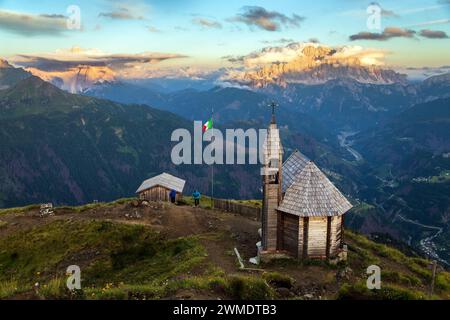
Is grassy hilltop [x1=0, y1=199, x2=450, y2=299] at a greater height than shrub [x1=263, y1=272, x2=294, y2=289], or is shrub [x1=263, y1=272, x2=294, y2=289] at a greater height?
shrub [x1=263, y1=272, x2=294, y2=289]

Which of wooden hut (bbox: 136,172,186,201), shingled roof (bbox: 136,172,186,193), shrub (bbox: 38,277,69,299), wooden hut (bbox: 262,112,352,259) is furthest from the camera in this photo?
shingled roof (bbox: 136,172,186,193)

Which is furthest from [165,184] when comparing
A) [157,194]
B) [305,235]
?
[305,235]

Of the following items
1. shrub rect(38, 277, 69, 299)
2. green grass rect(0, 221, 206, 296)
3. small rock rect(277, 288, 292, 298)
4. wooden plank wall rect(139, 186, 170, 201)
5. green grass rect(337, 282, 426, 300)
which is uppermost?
shrub rect(38, 277, 69, 299)

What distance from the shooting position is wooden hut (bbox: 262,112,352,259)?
32.6 m

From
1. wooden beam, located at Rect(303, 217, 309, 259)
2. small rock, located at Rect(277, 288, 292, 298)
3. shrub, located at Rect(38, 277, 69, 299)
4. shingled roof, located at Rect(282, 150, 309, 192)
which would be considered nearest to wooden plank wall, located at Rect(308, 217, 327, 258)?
wooden beam, located at Rect(303, 217, 309, 259)

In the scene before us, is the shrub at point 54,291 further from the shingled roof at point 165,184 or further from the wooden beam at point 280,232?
the shingled roof at point 165,184

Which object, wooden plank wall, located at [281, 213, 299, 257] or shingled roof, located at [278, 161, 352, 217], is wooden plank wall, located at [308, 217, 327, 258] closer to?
A: shingled roof, located at [278, 161, 352, 217]

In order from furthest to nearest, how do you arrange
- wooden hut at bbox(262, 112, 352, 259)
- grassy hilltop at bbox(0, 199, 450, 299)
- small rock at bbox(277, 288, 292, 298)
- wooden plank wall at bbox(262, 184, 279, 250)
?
wooden plank wall at bbox(262, 184, 279, 250) → wooden hut at bbox(262, 112, 352, 259) → small rock at bbox(277, 288, 292, 298) → grassy hilltop at bbox(0, 199, 450, 299)

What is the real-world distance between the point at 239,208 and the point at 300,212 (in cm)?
1992

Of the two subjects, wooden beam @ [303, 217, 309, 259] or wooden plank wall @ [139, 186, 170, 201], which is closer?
wooden beam @ [303, 217, 309, 259]

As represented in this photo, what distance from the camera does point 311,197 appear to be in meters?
33.0
